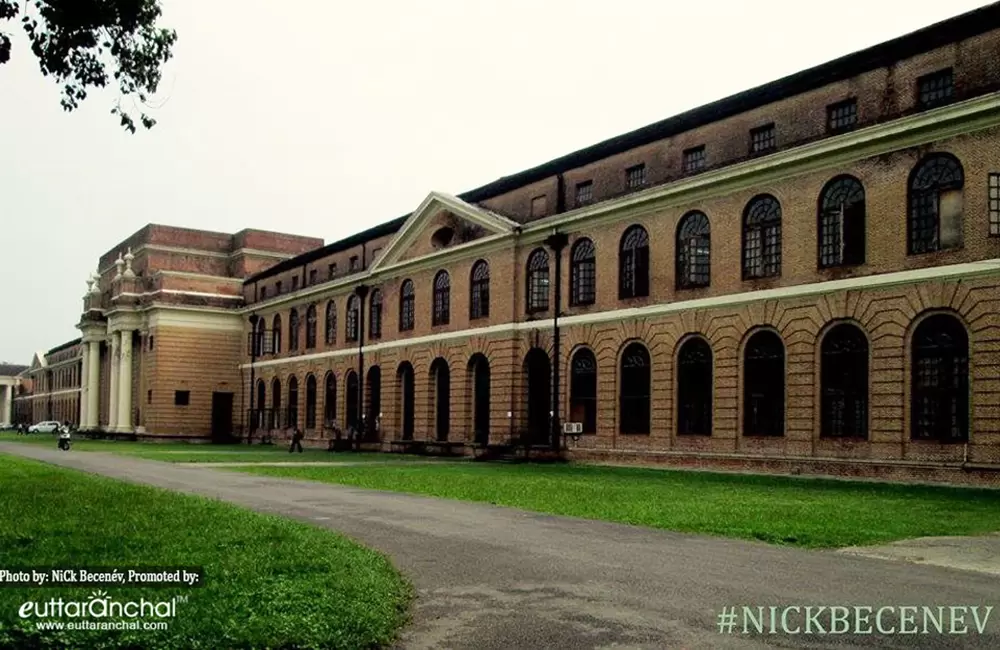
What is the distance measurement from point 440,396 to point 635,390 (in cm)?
1391

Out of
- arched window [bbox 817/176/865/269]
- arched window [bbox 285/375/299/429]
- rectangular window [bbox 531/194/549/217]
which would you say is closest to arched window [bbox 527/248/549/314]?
rectangular window [bbox 531/194/549/217]

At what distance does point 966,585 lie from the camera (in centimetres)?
1027

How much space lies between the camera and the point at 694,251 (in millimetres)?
32531

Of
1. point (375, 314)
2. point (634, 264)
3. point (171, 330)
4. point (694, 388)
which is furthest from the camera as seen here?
point (171, 330)

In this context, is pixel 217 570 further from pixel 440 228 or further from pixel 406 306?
pixel 406 306


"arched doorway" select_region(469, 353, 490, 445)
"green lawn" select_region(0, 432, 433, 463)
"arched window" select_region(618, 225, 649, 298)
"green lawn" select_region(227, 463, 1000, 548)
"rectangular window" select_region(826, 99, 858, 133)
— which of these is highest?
"rectangular window" select_region(826, 99, 858, 133)

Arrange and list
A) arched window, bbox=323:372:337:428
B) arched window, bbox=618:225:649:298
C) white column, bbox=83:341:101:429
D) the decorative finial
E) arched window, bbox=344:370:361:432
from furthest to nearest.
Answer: white column, bbox=83:341:101:429
the decorative finial
arched window, bbox=323:372:337:428
arched window, bbox=344:370:361:432
arched window, bbox=618:225:649:298

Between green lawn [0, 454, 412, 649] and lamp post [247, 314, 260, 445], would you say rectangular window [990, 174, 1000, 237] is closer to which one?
green lawn [0, 454, 412, 649]

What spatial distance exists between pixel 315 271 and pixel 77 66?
47.1 meters

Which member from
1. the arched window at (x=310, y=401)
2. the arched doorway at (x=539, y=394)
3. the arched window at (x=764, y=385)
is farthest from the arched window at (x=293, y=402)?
the arched window at (x=764, y=385)

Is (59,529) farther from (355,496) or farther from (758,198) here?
(758,198)

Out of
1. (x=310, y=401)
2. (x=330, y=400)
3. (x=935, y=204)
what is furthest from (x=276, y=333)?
(x=935, y=204)

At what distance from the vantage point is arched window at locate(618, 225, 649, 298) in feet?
113

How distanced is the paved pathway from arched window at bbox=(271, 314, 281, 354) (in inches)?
1941
